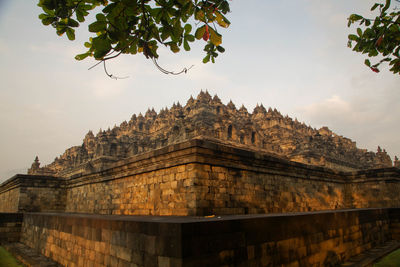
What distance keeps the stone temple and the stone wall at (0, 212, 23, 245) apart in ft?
0.13

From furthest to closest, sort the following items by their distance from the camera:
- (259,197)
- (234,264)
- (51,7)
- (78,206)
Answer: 1. (78,206)
2. (259,197)
3. (234,264)
4. (51,7)

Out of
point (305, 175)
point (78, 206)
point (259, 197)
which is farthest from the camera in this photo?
point (78, 206)

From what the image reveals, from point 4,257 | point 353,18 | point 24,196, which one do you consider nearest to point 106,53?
point 353,18

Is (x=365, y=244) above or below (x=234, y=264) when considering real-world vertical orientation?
below

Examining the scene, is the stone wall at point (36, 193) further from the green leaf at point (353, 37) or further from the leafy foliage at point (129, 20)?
the green leaf at point (353, 37)

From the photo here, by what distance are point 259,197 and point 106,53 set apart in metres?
6.66

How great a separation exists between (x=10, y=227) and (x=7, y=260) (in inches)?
159

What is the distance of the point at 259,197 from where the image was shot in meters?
8.23

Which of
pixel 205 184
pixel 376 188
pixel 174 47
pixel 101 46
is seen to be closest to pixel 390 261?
pixel 205 184

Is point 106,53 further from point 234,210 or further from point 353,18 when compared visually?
point 234,210

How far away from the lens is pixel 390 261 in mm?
6000

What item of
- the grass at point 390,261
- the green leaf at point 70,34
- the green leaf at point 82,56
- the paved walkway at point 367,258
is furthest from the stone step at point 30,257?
the grass at point 390,261

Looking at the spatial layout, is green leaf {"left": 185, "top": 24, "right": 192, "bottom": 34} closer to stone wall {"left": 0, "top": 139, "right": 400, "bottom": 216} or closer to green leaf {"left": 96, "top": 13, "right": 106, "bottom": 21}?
green leaf {"left": 96, "top": 13, "right": 106, "bottom": 21}

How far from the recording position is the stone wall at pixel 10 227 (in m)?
11.0
